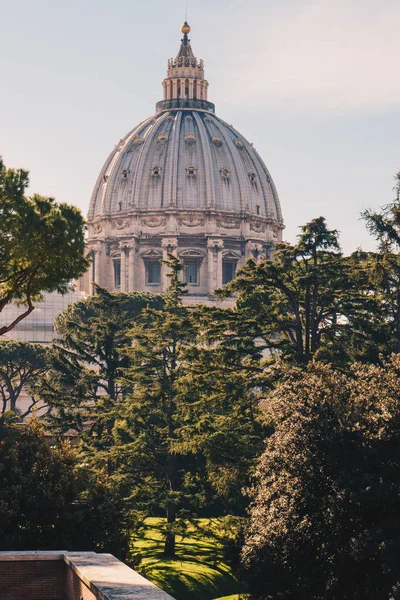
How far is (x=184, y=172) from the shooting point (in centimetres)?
15575

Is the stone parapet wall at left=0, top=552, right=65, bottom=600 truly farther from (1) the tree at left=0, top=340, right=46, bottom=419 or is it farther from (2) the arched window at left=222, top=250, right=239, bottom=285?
(2) the arched window at left=222, top=250, right=239, bottom=285

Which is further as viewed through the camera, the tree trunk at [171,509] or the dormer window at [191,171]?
the dormer window at [191,171]

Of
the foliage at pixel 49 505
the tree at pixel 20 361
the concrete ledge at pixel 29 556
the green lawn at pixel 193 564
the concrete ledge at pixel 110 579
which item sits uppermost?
the tree at pixel 20 361

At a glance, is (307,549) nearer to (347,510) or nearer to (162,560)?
(347,510)

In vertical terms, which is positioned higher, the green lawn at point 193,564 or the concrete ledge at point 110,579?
the concrete ledge at point 110,579

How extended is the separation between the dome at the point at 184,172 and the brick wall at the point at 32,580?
133 m

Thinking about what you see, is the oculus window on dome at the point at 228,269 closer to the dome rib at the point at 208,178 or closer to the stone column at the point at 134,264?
the dome rib at the point at 208,178

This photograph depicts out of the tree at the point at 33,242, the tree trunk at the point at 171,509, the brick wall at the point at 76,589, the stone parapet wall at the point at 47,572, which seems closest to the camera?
the brick wall at the point at 76,589

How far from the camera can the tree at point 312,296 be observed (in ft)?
136

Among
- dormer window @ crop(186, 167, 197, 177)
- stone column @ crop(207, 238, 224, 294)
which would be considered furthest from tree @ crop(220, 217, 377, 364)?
dormer window @ crop(186, 167, 197, 177)

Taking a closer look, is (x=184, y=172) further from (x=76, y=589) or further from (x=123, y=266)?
(x=76, y=589)

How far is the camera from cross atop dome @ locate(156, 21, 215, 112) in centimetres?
16612

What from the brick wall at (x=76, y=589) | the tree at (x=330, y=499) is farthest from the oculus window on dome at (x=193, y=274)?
the brick wall at (x=76, y=589)

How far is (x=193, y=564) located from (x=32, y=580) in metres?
20.1
